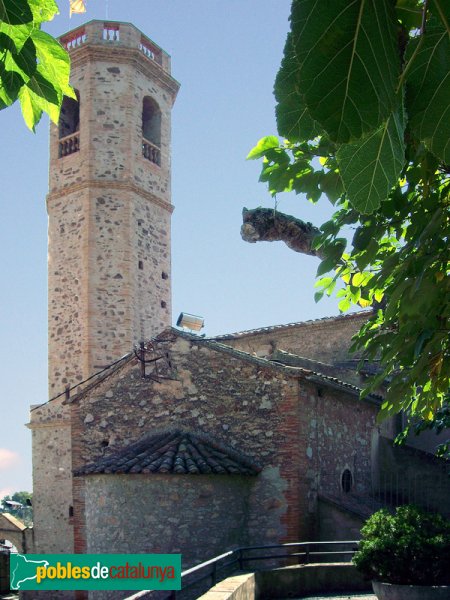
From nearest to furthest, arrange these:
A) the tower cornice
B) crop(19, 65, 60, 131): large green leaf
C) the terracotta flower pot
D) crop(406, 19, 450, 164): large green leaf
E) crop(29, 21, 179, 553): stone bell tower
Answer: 1. crop(406, 19, 450, 164): large green leaf
2. crop(19, 65, 60, 131): large green leaf
3. the terracotta flower pot
4. crop(29, 21, 179, 553): stone bell tower
5. the tower cornice

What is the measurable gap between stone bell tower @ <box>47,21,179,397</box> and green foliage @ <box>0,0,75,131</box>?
17219 mm

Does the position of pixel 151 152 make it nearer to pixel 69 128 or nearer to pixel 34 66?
pixel 69 128

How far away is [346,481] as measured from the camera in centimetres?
1384

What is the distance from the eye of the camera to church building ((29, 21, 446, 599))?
1170 centimetres

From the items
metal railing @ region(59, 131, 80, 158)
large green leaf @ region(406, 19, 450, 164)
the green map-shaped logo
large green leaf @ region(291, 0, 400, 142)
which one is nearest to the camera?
large green leaf @ region(291, 0, 400, 142)

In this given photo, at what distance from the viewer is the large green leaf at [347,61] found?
1121mm

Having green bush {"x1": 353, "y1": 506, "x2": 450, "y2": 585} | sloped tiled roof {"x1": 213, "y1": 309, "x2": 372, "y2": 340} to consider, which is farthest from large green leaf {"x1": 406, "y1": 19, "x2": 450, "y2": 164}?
sloped tiled roof {"x1": 213, "y1": 309, "x2": 372, "y2": 340}

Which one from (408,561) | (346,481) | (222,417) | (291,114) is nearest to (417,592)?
(408,561)

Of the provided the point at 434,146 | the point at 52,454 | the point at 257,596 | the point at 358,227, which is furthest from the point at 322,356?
the point at 434,146

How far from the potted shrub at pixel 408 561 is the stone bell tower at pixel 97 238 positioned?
12.0m

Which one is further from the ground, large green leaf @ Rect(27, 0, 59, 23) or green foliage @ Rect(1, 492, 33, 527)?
large green leaf @ Rect(27, 0, 59, 23)

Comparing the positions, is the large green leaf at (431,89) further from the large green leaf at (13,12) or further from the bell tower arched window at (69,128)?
the bell tower arched window at (69,128)

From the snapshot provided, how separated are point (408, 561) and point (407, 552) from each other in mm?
92

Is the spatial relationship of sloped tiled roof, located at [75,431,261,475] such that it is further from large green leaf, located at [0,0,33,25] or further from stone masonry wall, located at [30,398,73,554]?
large green leaf, located at [0,0,33,25]
